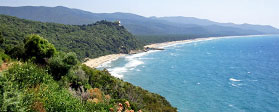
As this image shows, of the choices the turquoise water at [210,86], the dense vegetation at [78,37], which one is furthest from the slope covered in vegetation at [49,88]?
the dense vegetation at [78,37]

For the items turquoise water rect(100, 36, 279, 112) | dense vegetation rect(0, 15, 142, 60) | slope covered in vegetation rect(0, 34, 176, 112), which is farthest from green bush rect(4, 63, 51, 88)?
dense vegetation rect(0, 15, 142, 60)

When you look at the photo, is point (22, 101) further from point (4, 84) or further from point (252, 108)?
point (252, 108)

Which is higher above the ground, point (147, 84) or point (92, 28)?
point (92, 28)

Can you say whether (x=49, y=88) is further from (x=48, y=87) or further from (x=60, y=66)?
(x=60, y=66)

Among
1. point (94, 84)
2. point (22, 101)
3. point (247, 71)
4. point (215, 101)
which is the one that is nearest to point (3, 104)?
point (22, 101)

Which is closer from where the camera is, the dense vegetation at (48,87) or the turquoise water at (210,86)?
the dense vegetation at (48,87)

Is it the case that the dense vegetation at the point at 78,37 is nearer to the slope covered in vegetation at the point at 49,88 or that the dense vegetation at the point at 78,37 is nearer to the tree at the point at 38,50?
the tree at the point at 38,50

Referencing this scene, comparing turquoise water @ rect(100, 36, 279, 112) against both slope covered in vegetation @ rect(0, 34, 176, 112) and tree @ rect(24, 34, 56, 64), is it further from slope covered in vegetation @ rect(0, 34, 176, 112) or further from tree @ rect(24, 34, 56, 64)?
tree @ rect(24, 34, 56, 64)

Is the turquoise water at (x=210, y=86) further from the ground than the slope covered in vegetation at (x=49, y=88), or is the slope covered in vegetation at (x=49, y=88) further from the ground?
the slope covered in vegetation at (x=49, y=88)

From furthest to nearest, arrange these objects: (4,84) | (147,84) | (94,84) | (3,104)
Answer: (147,84) → (94,84) → (4,84) → (3,104)
